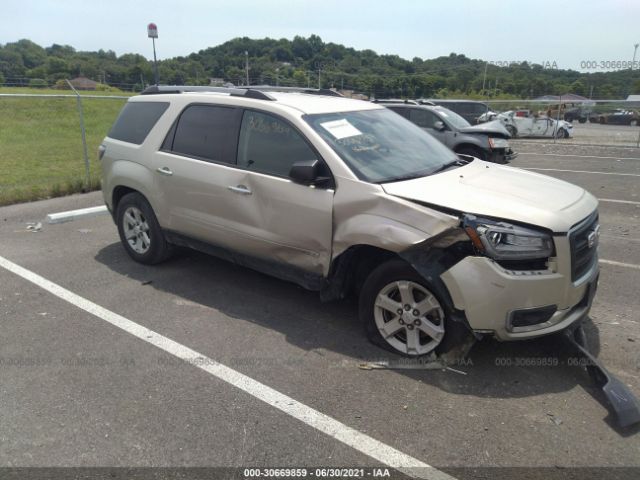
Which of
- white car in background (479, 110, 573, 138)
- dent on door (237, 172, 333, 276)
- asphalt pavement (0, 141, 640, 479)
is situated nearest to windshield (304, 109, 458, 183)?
dent on door (237, 172, 333, 276)

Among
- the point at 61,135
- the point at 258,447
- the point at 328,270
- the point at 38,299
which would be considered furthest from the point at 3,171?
the point at 258,447

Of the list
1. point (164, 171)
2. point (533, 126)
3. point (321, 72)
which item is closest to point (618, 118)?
point (533, 126)

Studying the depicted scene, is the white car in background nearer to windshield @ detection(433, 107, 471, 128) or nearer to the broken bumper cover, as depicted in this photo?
windshield @ detection(433, 107, 471, 128)

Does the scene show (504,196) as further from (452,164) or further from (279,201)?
(279,201)

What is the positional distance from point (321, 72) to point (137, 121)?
29.6 m

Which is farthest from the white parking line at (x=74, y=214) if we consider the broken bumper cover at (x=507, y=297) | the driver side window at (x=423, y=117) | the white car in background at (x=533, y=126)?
the white car in background at (x=533, y=126)

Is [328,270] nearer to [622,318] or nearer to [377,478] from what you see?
[377,478]

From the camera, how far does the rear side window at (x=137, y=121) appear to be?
5332mm

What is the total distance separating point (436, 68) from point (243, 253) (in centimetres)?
4284

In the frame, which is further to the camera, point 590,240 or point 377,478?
point 590,240

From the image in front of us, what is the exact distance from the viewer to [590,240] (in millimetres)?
3562

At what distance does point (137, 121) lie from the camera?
5.52 m

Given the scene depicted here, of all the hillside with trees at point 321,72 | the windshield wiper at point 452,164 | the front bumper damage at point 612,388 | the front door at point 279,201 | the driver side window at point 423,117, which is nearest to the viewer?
the front bumper damage at point 612,388

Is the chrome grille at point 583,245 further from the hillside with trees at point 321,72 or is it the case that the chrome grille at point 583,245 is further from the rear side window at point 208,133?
the hillside with trees at point 321,72
